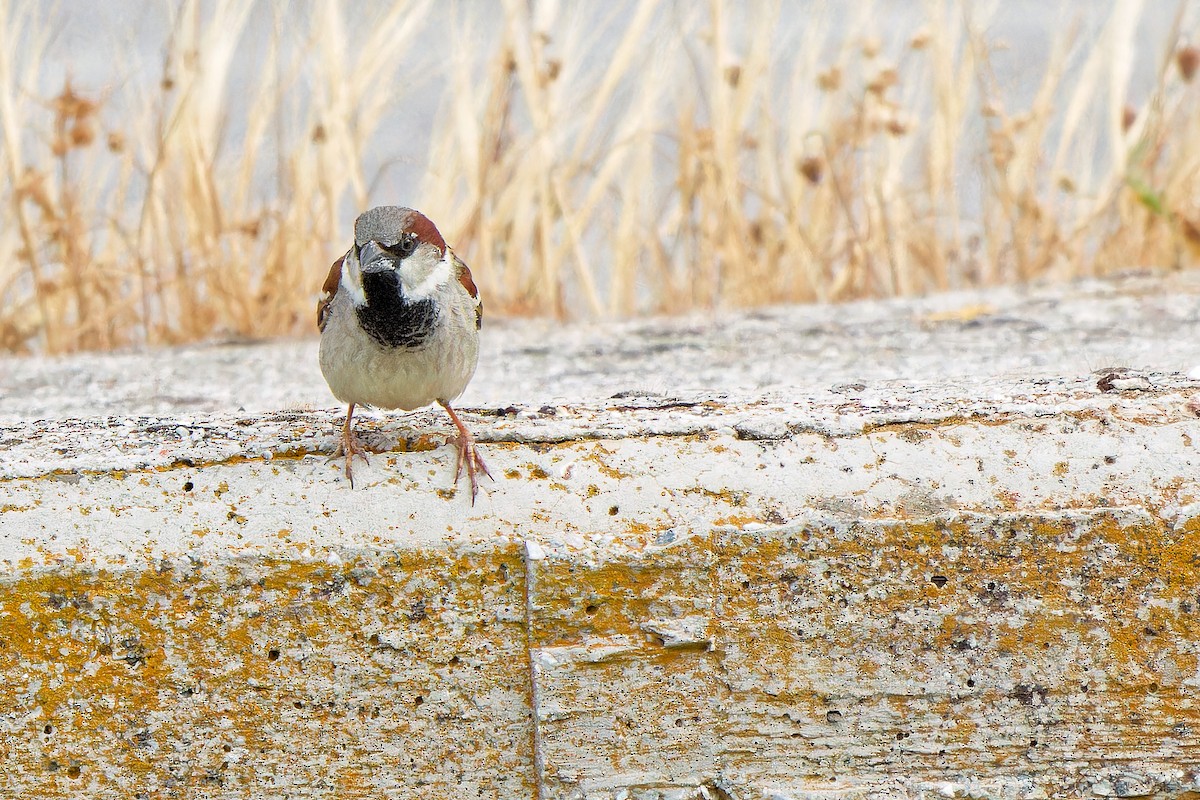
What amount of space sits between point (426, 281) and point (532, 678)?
0.64 m

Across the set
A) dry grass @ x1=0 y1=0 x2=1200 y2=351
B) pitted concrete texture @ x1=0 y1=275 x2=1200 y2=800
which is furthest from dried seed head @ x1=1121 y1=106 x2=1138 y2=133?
pitted concrete texture @ x1=0 y1=275 x2=1200 y2=800

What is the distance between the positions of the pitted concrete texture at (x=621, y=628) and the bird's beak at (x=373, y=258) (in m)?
0.32

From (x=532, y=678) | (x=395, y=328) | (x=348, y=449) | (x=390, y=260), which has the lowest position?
(x=532, y=678)

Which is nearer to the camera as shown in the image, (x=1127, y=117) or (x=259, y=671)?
(x=259, y=671)

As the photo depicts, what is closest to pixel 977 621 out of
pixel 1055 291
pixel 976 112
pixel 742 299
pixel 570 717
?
pixel 570 717

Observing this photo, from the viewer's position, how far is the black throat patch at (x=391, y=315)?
6.57 ft

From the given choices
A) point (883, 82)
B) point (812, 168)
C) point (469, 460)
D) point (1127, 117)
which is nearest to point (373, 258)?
point (469, 460)

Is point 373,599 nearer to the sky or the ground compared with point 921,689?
nearer to the sky

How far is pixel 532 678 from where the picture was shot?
186cm

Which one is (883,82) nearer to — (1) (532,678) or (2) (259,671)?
(1) (532,678)

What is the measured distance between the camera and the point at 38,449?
204cm

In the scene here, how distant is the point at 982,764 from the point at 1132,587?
1.08ft

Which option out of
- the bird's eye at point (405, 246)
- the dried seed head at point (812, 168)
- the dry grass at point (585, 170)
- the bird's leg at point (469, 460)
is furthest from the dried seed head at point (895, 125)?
the bird's leg at point (469, 460)

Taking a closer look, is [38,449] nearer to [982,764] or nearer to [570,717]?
[570,717]
